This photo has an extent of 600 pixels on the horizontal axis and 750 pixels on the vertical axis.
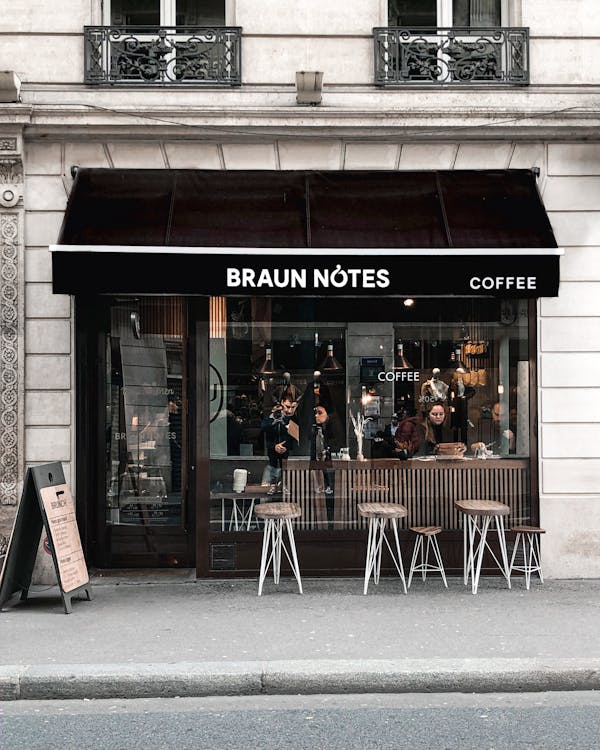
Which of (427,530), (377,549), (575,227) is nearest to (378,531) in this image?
(377,549)

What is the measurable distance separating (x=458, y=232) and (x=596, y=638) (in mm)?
3975

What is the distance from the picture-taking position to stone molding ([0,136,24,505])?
9008 mm

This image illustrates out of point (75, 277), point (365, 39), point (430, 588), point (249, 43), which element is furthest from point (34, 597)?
point (365, 39)

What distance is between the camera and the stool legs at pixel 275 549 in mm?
8625

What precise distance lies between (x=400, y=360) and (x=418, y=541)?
6.44 feet

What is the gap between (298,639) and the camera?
7.00m

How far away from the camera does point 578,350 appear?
365 inches

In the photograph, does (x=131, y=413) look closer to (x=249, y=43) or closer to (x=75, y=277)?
(x=75, y=277)

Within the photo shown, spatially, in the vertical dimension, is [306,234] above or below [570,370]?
above

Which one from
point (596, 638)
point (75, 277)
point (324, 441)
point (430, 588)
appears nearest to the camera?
point (596, 638)

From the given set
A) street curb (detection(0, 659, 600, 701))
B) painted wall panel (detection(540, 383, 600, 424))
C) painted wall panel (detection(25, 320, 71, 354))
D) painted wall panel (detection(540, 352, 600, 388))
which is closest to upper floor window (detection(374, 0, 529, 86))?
painted wall panel (detection(540, 352, 600, 388))

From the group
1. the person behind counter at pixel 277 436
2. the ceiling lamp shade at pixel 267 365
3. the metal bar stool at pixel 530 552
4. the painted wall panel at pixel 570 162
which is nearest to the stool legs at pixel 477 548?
the metal bar stool at pixel 530 552

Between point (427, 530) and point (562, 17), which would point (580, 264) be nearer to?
point (562, 17)

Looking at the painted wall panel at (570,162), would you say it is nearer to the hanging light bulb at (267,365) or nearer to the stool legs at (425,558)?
the hanging light bulb at (267,365)
